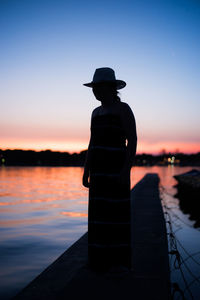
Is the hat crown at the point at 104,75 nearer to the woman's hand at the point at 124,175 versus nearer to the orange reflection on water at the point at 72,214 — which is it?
the woman's hand at the point at 124,175

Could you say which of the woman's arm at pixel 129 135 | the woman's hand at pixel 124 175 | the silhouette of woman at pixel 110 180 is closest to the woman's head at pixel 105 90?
the silhouette of woman at pixel 110 180

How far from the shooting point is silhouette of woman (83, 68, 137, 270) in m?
3.10

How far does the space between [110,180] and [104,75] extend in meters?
1.10

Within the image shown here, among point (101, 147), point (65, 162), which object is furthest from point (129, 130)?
point (65, 162)

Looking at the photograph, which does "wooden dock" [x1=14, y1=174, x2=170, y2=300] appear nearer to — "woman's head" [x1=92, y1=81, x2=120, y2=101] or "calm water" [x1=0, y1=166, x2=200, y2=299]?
"calm water" [x1=0, y1=166, x2=200, y2=299]

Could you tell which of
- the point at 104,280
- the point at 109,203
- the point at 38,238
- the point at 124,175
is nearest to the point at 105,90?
the point at 124,175

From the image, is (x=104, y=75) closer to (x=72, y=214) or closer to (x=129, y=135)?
(x=129, y=135)

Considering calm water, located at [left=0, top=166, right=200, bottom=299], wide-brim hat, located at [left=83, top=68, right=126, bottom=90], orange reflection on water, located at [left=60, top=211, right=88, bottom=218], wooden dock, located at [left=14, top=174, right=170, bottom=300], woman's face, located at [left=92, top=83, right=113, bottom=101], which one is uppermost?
wide-brim hat, located at [left=83, top=68, right=126, bottom=90]

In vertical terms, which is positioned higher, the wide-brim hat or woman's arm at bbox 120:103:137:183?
the wide-brim hat

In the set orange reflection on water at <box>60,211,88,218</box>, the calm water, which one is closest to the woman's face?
the calm water

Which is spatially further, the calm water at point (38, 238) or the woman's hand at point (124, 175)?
the calm water at point (38, 238)

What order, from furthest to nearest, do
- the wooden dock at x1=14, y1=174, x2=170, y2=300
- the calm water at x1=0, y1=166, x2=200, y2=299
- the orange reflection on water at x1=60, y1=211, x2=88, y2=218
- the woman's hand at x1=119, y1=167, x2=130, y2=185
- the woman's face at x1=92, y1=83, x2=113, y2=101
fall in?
the orange reflection on water at x1=60, y1=211, x2=88, y2=218 < the calm water at x1=0, y1=166, x2=200, y2=299 < the woman's face at x1=92, y1=83, x2=113, y2=101 < the woman's hand at x1=119, y1=167, x2=130, y2=185 < the wooden dock at x1=14, y1=174, x2=170, y2=300

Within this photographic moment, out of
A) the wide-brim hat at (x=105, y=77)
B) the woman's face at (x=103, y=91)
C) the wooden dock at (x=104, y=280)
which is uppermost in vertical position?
the wide-brim hat at (x=105, y=77)

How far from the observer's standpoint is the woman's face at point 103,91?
3191mm
